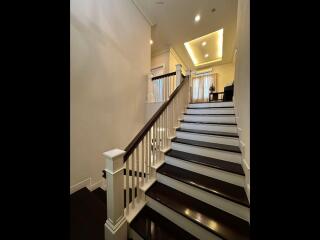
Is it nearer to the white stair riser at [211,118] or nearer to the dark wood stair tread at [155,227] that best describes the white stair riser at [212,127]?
the white stair riser at [211,118]

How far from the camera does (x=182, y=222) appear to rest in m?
1.21

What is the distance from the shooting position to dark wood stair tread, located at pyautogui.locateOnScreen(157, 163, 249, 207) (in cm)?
121

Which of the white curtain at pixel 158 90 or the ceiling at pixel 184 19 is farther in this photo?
the white curtain at pixel 158 90

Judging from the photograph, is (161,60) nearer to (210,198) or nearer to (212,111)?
(212,111)

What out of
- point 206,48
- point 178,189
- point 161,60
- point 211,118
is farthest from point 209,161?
point 206,48

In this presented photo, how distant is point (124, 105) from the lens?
2.85 m

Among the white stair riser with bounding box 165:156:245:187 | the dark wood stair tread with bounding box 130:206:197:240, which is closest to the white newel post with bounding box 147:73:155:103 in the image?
the white stair riser with bounding box 165:156:245:187

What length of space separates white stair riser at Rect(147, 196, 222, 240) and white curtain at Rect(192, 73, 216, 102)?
591 cm

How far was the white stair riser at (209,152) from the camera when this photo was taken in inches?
64.0

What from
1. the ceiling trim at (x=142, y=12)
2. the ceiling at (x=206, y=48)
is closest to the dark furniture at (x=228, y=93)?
the ceiling at (x=206, y=48)

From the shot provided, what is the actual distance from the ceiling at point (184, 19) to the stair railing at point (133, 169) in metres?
2.77
